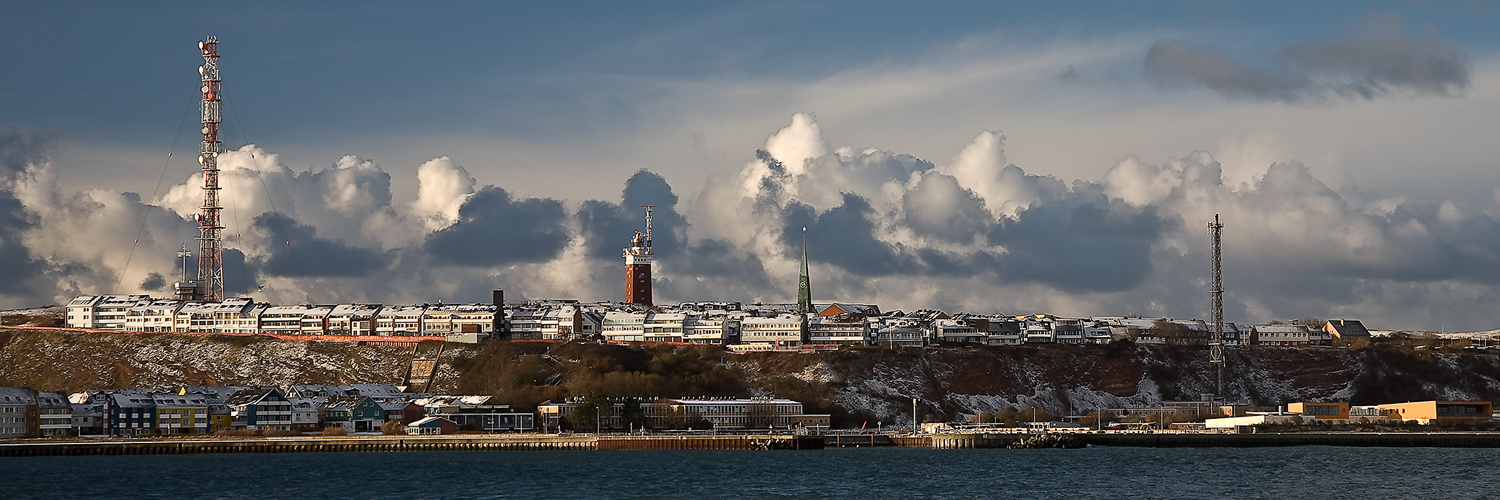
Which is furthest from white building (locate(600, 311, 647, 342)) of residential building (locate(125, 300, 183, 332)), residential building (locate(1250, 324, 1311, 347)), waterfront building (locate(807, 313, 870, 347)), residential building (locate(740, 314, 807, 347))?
residential building (locate(1250, 324, 1311, 347))

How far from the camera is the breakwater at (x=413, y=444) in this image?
12444cm

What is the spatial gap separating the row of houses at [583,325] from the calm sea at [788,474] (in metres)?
58.3

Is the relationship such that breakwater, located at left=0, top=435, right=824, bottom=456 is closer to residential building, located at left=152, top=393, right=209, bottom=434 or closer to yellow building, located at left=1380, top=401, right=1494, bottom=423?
residential building, located at left=152, top=393, right=209, bottom=434

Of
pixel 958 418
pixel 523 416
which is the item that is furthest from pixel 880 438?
pixel 523 416

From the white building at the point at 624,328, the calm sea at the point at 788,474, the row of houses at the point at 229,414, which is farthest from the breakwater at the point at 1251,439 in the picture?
the white building at the point at 624,328

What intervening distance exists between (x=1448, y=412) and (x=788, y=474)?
71.0 metres

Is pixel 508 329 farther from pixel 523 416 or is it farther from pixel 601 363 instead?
pixel 523 416

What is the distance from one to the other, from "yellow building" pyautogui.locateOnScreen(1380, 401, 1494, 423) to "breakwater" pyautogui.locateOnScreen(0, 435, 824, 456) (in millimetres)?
53588

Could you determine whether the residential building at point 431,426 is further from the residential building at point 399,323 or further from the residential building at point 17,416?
the residential building at point 399,323

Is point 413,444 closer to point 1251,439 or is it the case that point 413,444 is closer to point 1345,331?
point 1251,439

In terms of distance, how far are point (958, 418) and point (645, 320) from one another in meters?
50.2

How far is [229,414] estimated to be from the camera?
456 feet

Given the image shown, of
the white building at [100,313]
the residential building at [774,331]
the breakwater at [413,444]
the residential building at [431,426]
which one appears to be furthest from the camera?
the white building at [100,313]

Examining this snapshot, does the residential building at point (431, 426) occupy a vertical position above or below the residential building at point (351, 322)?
below
